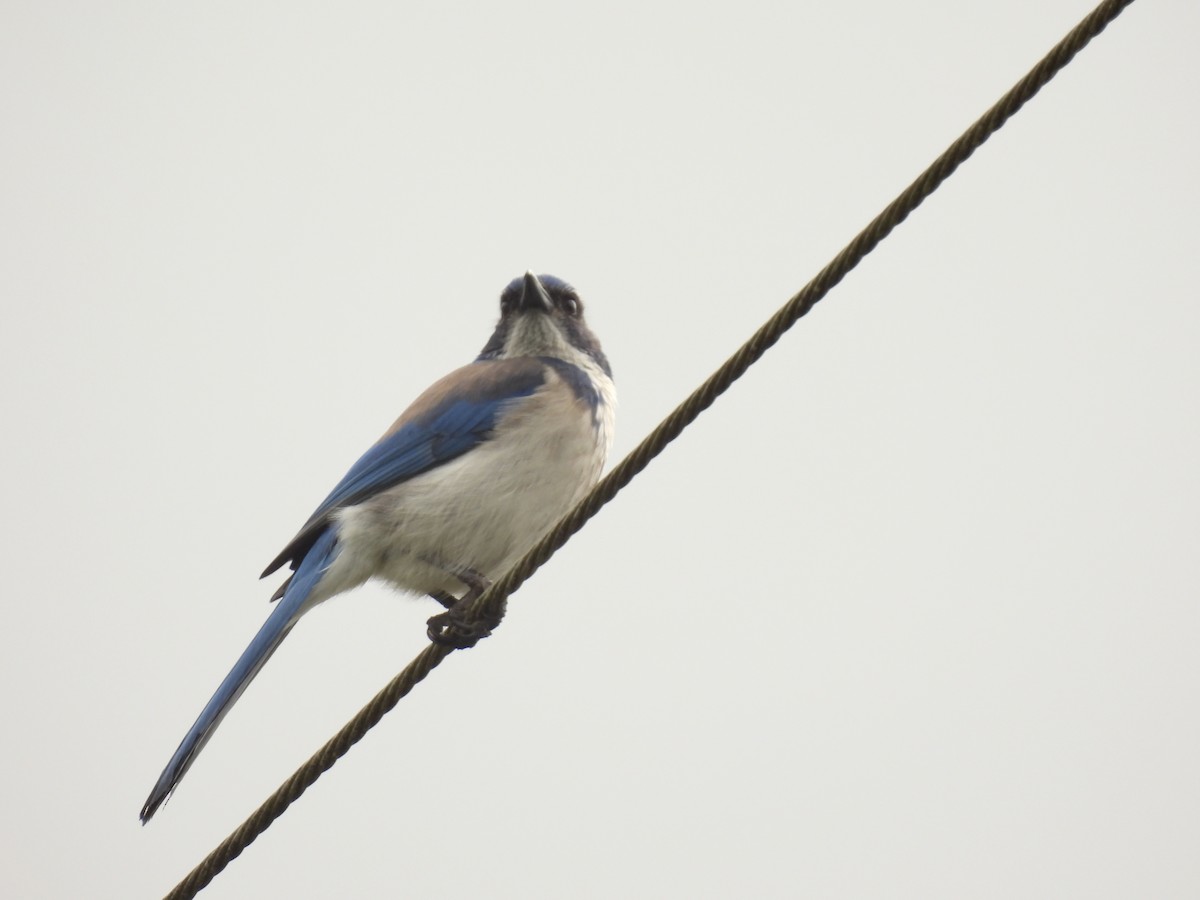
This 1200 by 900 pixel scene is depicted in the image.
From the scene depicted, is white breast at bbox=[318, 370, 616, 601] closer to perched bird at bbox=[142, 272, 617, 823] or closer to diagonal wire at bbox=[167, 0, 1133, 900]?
perched bird at bbox=[142, 272, 617, 823]

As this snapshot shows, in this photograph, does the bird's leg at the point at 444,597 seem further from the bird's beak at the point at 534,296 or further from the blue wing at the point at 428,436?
the bird's beak at the point at 534,296

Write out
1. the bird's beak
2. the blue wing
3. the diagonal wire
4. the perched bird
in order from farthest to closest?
the bird's beak < the blue wing < the perched bird < the diagonal wire

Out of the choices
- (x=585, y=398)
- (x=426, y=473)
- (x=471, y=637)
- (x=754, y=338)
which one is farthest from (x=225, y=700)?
(x=754, y=338)

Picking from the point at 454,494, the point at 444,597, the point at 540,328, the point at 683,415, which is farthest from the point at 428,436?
the point at 683,415

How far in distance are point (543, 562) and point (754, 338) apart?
111cm

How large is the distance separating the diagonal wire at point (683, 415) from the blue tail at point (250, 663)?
84 centimetres

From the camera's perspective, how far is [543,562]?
4.61 meters

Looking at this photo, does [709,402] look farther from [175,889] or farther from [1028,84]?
[175,889]

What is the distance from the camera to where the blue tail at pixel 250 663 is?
523 centimetres

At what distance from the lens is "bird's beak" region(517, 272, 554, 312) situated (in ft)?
24.8

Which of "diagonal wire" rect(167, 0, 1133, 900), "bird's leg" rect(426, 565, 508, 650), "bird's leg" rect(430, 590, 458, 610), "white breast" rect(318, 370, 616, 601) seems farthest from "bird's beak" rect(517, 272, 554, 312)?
"diagonal wire" rect(167, 0, 1133, 900)

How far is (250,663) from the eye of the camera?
5766 mm

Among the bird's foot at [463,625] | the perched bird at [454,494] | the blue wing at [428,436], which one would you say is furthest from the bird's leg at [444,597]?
the bird's foot at [463,625]

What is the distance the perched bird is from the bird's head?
55 cm
